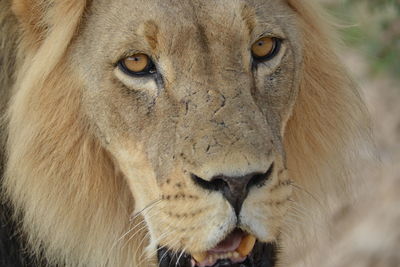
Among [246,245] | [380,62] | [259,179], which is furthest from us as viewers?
[380,62]

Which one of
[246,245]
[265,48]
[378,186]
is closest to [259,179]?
[246,245]

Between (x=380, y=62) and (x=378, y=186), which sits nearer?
(x=380, y=62)

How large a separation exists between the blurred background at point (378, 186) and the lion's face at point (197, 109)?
2367mm

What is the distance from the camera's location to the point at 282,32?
4.38 metres

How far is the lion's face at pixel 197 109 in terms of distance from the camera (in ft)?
12.2

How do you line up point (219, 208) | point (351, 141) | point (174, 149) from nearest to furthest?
1. point (219, 208)
2. point (174, 149)
3. point (351, 141)

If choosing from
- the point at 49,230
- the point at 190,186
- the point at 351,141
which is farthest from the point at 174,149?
the point at 351,141

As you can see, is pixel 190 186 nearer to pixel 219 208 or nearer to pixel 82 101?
pixel 219 208

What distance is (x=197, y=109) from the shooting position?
4.00 meters

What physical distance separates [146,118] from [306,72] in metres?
1.00

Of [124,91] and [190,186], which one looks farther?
[124,91]

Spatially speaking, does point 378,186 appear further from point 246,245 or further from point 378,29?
point 246,245

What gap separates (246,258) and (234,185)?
48 cm

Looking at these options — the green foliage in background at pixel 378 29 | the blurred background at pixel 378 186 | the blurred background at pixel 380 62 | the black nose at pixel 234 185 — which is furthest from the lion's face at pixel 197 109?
the blurred background at pixel 378 186
